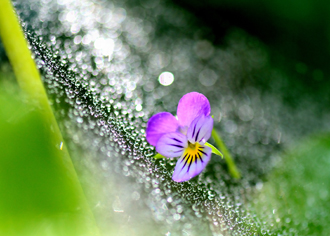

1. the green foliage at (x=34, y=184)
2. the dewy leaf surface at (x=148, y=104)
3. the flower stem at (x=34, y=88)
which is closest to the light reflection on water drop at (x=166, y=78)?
the dewy leaf surface at (x=148, y=104)

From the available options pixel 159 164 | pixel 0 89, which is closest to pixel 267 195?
pixel 159 164

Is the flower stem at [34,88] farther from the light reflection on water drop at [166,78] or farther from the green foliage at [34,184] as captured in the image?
the light reflection on water drop at [166,78]

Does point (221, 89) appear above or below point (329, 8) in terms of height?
below

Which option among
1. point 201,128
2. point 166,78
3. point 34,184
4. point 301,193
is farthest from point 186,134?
point 166,78

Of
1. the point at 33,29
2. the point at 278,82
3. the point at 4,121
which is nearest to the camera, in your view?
the point at 4,121

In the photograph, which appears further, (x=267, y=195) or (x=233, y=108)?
(x=233, y=108)

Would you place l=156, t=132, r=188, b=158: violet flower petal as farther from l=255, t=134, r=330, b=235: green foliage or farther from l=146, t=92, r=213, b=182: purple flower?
l=255, t=134, r=330, b=235: green foliage

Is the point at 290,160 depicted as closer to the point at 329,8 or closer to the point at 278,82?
the point at 278,82
